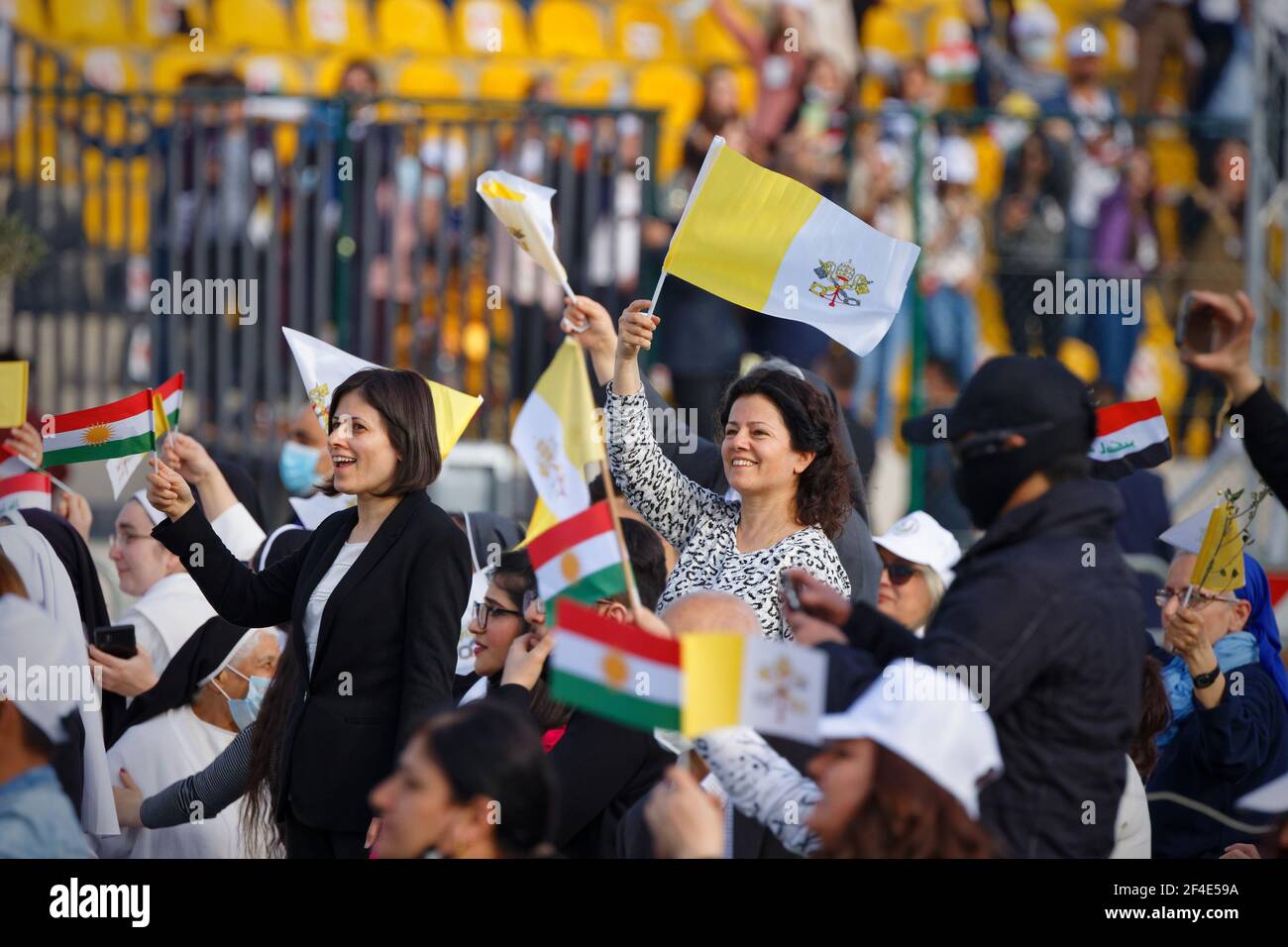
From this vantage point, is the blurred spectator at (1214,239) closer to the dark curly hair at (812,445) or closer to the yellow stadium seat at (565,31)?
the yellow stadium seat at (565,31)

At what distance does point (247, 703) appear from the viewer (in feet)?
17.7

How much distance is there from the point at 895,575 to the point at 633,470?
1.18 m

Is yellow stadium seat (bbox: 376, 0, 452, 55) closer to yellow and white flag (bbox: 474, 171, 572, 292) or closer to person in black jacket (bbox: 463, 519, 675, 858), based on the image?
yellow and white flag (bbox: 474, 171, 572, 292)

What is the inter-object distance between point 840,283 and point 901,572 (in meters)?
1.24

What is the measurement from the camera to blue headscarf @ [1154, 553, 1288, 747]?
16.5 ft

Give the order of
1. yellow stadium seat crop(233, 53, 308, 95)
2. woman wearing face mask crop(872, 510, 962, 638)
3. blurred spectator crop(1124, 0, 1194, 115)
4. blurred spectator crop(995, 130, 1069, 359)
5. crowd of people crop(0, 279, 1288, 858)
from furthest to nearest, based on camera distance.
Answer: blurred spectator crop(1124, 0, 1194, 115) < yellow stadium seat crop(233, 53, 308, 95) < blurred spectator crop(995, 130, 1069, 359) < woman wearing face mask crop(872, 510, 962, 638) < crowd of people crop(0, 279, 1288, 858)

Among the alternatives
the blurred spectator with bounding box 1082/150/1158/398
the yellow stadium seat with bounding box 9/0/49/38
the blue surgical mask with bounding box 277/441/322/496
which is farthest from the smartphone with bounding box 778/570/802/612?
the yellow stadium seat with bounding box 9/0/49/38

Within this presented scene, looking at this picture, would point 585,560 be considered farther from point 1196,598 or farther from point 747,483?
Result: point 1196,598

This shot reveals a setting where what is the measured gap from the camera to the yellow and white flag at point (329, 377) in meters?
5.11

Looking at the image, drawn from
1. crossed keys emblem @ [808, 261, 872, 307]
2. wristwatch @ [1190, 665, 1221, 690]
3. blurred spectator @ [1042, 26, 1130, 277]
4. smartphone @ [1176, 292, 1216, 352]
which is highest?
blurred spectator @ [1042, 26, 1130, 277]

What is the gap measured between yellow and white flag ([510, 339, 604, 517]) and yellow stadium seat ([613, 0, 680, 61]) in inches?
376

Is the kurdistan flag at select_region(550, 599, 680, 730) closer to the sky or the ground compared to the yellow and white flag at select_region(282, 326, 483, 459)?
closer to the ground

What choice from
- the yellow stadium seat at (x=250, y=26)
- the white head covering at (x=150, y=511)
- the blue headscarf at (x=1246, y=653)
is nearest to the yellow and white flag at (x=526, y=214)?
the white head covering at (x=150, y=511)
